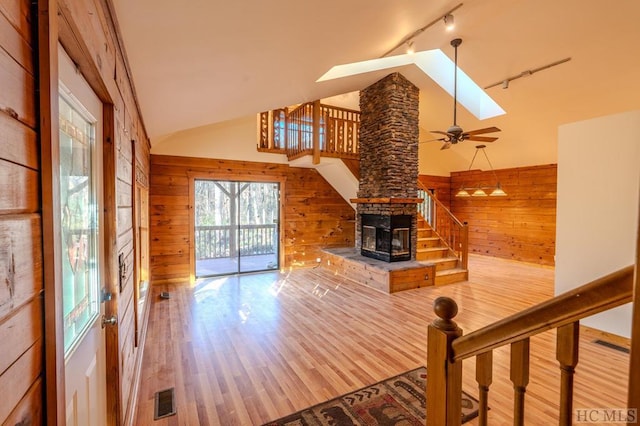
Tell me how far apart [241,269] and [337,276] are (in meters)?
2.16

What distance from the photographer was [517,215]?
7578mm

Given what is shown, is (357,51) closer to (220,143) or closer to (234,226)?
(220,143)

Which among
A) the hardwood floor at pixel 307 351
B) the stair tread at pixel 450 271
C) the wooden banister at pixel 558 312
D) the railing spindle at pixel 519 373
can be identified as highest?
the wooden banister at pixel 558 312

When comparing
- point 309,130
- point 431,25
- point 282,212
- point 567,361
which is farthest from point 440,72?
point 567,361

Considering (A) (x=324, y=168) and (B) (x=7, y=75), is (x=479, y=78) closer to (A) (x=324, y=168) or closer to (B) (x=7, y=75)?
(A) (x=324, y=168)

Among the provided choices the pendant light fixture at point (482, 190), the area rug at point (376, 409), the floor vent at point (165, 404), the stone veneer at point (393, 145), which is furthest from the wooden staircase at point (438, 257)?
the floor vent at point (165, 404)

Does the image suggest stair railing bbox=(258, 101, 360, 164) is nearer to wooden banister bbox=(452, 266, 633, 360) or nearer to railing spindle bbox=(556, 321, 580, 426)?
wooden banister bbox=(452, 266, 633, 360)

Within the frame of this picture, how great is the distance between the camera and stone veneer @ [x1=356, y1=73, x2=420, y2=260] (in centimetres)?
537

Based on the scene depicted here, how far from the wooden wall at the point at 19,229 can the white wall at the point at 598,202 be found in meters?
4.41

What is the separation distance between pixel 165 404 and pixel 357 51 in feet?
12.2

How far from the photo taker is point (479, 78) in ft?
16.5

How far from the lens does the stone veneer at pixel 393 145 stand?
537 centimetres

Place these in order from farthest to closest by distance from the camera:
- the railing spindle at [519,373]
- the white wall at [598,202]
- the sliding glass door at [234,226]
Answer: the sliding glass door at [234,226], the white wall at [598,202], the railing spindle at [519,373]

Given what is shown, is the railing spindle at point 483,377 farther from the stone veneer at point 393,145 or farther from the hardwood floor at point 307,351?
the stone veneer at point 393,145
